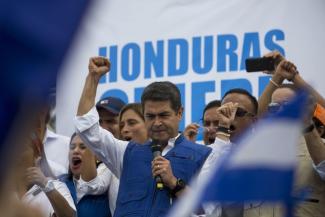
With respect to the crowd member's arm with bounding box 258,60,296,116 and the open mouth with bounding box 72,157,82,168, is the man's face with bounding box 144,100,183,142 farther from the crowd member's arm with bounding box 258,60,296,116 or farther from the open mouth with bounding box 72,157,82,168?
the open mouth with bounding box 72,157,82,168

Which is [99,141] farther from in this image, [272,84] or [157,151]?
[272,84]

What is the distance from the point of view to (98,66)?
605 cm

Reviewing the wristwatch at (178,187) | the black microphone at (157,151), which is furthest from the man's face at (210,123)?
the wristwatch at (178,187)

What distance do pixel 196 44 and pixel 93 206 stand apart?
2281 millimetres

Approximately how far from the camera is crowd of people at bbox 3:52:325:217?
5.39 metres

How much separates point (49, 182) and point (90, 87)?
701mm

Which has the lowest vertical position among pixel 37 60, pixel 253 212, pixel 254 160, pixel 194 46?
pixel 253 212

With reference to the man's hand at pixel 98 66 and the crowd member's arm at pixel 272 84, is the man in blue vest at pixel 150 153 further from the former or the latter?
the crowd member's arm at pixel 272 84

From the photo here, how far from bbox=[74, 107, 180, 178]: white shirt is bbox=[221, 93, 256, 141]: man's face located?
20.2 inches

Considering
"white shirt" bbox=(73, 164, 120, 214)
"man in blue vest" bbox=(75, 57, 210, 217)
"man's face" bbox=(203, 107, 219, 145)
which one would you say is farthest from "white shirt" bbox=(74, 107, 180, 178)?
"man's face" bbox=(203, 107, 219, 145)

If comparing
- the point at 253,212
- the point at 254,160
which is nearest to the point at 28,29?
the point at 254,160

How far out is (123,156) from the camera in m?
5.82

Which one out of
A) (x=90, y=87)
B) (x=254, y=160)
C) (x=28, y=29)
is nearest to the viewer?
(x=28, y=29)

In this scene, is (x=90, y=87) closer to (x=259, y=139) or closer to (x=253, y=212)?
(x=253, y=212)
